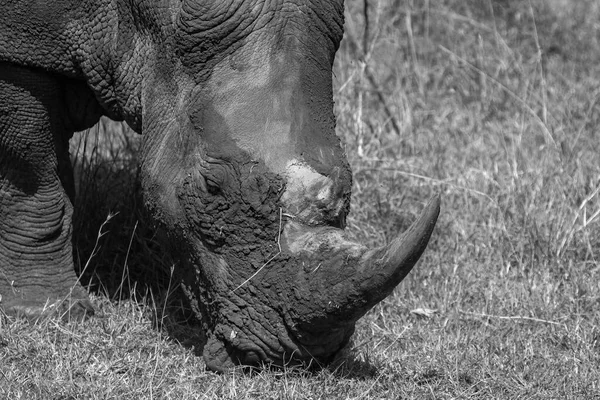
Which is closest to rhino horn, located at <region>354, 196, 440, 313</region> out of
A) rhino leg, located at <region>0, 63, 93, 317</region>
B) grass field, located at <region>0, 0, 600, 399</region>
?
grass field, located at <region>0, 0, 600, 399</region>

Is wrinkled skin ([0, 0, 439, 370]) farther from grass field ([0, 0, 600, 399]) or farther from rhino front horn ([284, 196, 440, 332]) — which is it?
grass field ([0, 0, 600, 399])

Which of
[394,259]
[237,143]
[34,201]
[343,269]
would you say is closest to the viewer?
[394,259]

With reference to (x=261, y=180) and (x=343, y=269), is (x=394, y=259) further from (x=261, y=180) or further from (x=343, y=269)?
(x=261, y=180)

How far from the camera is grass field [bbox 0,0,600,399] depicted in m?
4.12

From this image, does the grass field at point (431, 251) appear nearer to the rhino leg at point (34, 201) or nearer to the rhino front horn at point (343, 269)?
the rhino leg at point (34, 201)

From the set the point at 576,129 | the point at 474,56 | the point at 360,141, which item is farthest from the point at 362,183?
the point at 474,56

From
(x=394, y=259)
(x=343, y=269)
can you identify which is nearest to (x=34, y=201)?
(x=343, y=269)

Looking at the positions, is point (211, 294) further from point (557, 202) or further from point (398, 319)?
point (557, 202)

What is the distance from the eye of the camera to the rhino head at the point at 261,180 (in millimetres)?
3590

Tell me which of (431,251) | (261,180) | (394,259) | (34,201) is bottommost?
(431,251)

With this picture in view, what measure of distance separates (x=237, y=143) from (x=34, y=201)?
4.25 feet

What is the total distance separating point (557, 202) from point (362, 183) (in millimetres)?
986

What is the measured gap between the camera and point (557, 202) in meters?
5.64

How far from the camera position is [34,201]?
461 centimetres
